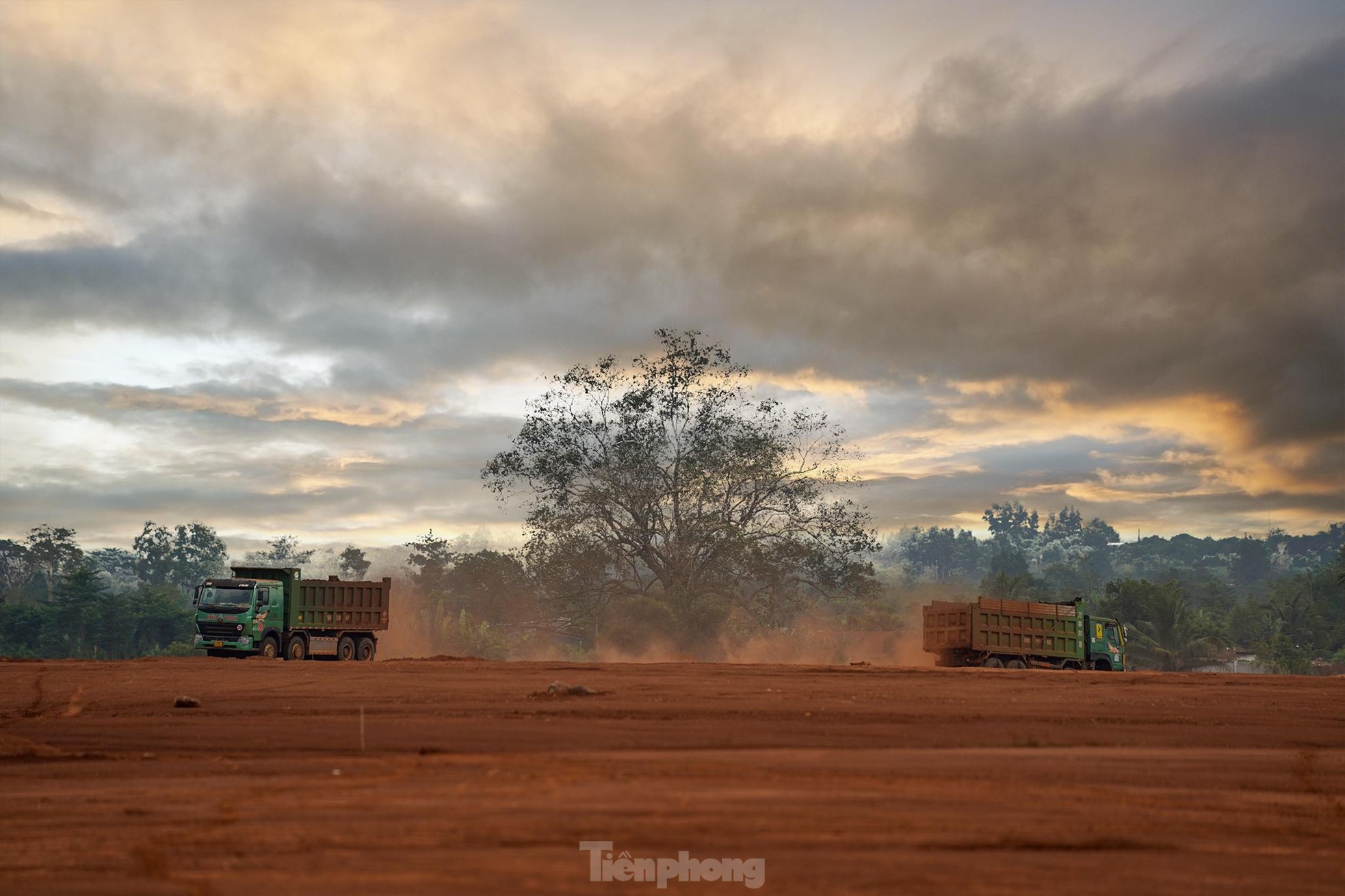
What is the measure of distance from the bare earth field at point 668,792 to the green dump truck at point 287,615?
526 inches

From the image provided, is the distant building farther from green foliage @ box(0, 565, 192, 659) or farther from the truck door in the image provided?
green foliage @ box(0, 565, 192, 659)

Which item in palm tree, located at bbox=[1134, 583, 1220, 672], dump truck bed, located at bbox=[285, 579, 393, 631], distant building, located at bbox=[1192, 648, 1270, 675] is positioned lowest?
distant building, located at bbox=[1192, 648, 1270, 675]

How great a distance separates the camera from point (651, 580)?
6047cm

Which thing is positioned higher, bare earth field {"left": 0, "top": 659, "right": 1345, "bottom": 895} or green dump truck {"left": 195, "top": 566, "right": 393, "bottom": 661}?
green dump truck {"left": 195, "top": 566, "right": 393, "bottom": 661}

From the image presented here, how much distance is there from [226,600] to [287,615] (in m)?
2.14

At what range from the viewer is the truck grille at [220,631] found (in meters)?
37.2

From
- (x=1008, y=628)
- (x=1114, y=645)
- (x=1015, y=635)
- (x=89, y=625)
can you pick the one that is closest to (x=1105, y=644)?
(x=1114, y=645)

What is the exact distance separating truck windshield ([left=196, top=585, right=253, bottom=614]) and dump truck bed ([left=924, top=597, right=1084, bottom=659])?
928 inches

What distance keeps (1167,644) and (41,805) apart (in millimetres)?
72683

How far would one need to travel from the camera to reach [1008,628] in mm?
39562

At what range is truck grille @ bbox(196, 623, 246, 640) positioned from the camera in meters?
37.2

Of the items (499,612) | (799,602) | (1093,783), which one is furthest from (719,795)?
(499,612)

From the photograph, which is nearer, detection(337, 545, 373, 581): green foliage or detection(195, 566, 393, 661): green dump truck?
detection(195, 566, 393, 661): green dump truck

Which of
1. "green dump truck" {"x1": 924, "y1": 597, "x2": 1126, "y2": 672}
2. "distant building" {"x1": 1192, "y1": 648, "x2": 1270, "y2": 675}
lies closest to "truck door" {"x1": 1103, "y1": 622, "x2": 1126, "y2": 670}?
"green dump truck" {"x1": 924, "y1": 597, "x2": 1126, "y2": 672}
